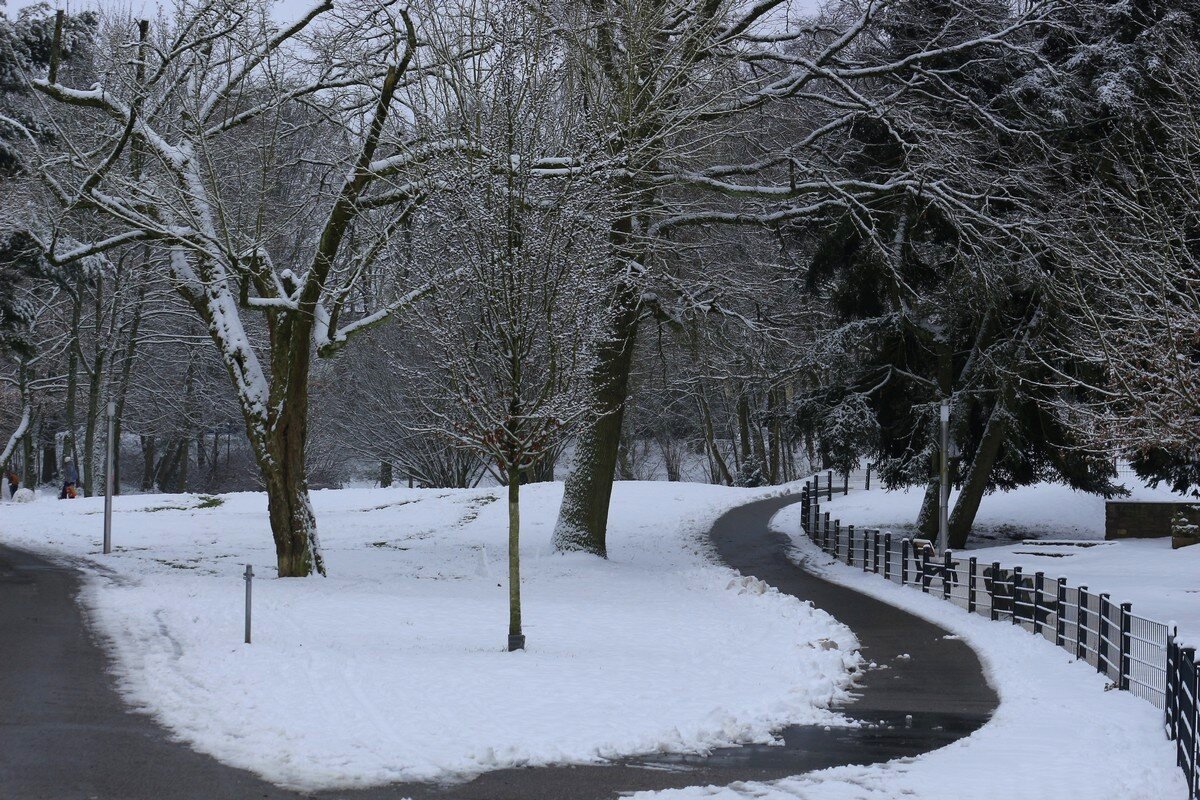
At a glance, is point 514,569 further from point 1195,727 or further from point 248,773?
point 1195,727

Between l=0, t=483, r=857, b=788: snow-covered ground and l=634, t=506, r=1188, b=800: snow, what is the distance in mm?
1398

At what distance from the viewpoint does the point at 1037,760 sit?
9070mm

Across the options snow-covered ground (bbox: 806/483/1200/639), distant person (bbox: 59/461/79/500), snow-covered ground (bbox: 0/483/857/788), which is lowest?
snow-covered ground (bbox: 0/483/857/788)

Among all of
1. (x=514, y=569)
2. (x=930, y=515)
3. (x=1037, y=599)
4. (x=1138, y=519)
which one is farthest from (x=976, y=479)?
(x=514, y=569)

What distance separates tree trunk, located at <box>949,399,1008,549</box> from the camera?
26266 millimetres

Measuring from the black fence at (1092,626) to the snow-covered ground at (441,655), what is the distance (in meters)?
2.61

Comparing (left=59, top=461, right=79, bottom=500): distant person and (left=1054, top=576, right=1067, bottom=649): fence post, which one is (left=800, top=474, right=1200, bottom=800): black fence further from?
(left=59, top=461, right=79, bottom=500): distant person

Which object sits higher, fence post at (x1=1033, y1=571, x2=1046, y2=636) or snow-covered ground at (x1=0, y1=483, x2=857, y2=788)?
fence post at (x1=1033, y1=571, x2=1046, y2=636)

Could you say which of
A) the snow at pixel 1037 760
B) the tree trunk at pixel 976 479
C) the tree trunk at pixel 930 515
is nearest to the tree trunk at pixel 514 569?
the snow at pixel 1037 760

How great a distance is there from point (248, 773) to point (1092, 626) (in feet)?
33.4

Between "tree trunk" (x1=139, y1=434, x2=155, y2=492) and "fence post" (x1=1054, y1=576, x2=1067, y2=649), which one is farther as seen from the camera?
"tree trunk" (x1=139, y1=434, x2=155, y2=492)

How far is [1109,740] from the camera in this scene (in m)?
9.81

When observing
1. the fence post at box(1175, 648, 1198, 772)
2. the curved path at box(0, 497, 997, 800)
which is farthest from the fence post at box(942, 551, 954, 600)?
the fence post at box(1175, 648, 1198, 772)

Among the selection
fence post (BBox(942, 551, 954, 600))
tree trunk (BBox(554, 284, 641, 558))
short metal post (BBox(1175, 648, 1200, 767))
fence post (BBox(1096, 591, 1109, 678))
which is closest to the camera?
short metal post (BBox(1175, 648, 1200, 767))
